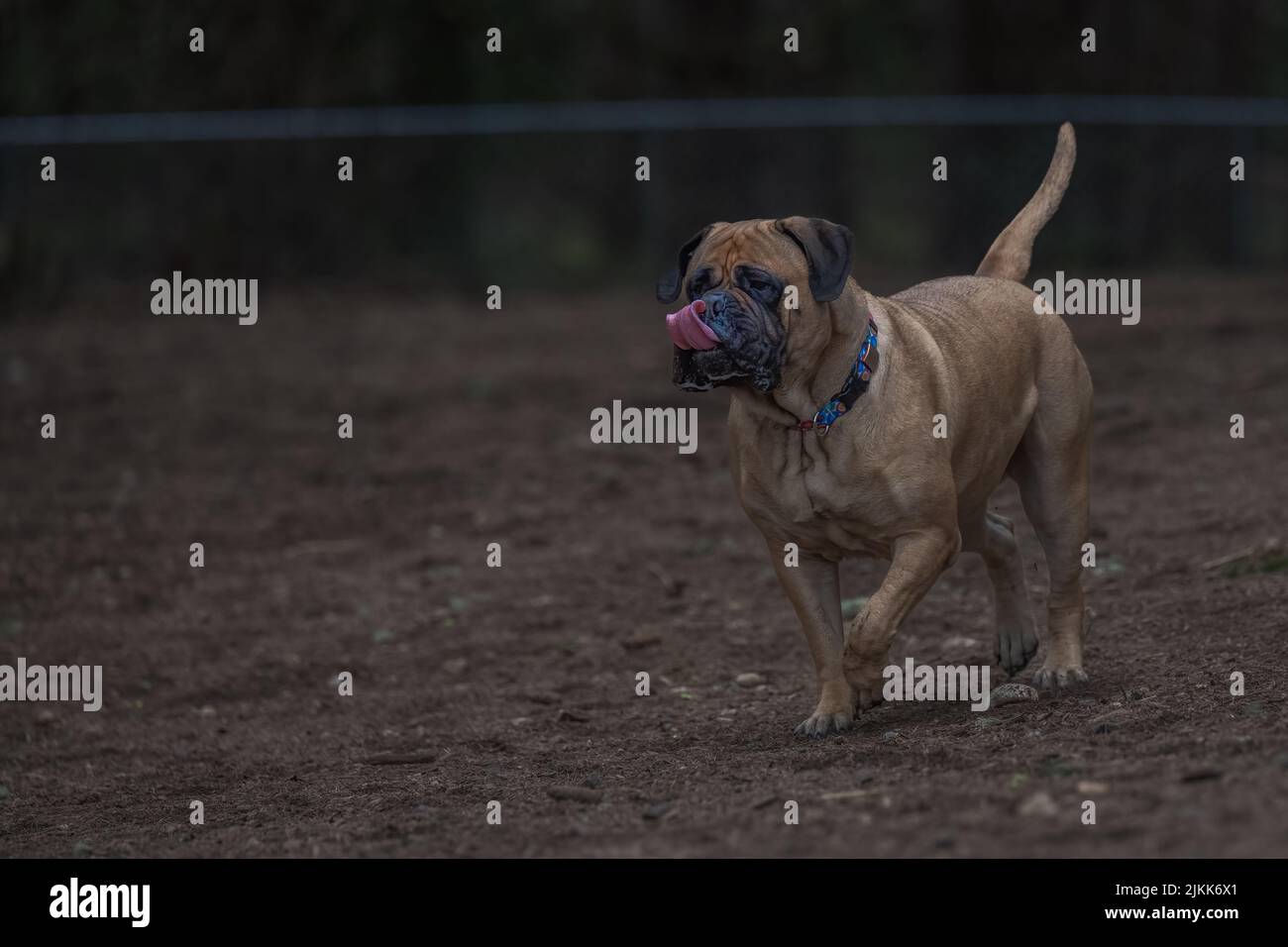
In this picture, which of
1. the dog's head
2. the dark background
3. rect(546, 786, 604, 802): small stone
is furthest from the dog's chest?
the dark background

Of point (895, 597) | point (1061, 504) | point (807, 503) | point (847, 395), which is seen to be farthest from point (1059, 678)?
point (847, 395)

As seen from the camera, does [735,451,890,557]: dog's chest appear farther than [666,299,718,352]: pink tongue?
Yes

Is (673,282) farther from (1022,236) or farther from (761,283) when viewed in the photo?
Answer: (1022,236)

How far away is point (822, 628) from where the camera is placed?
21.0 feet

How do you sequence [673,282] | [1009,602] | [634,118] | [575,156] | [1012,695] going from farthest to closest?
[575,156] < [634,118] < [1009,602] < [1012,695] < [673,282]

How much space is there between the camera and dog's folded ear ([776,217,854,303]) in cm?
592

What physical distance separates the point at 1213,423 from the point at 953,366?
6534 mm

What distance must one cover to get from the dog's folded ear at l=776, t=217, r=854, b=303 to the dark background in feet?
38.6

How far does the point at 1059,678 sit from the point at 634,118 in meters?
12.1

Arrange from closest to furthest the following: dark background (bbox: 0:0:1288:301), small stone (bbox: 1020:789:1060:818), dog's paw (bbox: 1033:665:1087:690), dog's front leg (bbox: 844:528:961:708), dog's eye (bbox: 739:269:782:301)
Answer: small stone (bbox: 1020:789:1060:818) → dog's eye (bbox: 739:269:782:301) → dog's front leg (bbox: 844:528:961:708) → dog's paw (bbox: 1033:665:1087:690) → dark background (bbox: 0:0:1288:301)

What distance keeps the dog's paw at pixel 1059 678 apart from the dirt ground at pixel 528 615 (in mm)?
153

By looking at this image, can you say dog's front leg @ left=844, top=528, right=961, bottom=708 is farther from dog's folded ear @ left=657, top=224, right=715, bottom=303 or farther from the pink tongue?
dog's folded ear @ left=657, top=224, right=715, bottom=303

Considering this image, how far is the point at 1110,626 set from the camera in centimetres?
781

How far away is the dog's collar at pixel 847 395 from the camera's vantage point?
19.8 feet
